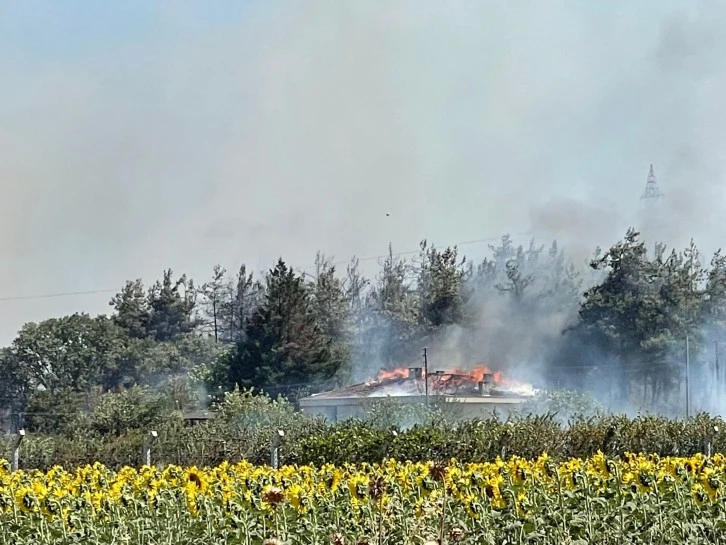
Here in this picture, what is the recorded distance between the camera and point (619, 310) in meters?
59.2

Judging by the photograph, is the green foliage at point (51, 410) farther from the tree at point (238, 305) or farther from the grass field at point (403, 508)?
the grass field at point (403, 508)

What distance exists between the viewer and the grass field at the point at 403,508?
870cm

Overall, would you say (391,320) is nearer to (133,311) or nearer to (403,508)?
(133,311)

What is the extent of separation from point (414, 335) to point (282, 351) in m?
11.0

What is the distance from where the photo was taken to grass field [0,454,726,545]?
870cm

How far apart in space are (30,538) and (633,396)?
4873 cm

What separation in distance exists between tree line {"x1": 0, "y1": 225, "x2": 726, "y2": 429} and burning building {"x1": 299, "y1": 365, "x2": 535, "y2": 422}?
7.41 ft

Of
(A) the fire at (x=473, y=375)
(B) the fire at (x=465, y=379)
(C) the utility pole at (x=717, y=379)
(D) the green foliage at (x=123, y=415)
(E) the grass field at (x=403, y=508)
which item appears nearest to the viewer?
(E) the grass field at (x=403, y=508)

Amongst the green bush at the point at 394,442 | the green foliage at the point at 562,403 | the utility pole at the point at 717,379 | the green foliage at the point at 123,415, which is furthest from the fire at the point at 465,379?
the green bush at the point at 394,442

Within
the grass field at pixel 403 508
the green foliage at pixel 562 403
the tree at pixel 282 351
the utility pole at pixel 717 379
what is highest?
the tree at pixel 282 351

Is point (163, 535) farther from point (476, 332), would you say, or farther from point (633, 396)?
point (476, 332)

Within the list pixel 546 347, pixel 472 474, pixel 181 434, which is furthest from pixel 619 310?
pixel 472 474

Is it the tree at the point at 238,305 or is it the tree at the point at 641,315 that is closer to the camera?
the tree at the point at 641,315

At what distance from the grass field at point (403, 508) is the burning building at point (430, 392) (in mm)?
37965
